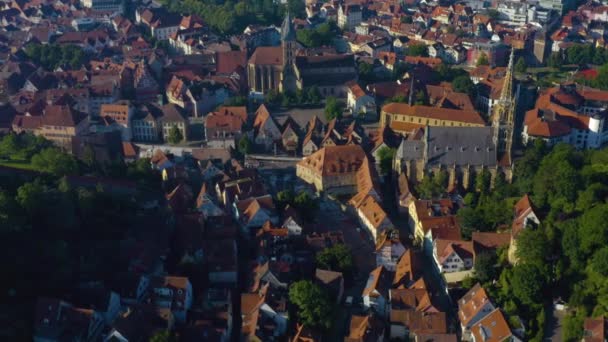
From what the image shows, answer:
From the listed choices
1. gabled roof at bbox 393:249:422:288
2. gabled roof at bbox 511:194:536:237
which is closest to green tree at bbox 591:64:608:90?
gabled roof at bbox 511:194:536:237

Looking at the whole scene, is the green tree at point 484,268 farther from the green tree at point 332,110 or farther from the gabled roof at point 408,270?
the green tree at point 332,110

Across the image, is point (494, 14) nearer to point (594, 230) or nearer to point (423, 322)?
point (594, 230)

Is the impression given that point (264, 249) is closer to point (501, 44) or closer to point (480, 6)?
point (501, 44)

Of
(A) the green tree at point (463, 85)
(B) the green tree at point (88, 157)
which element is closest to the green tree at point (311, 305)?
(B) the green tree at point (88, 157)

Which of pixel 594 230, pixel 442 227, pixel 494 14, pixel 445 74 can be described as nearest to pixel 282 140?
pixel 442 227

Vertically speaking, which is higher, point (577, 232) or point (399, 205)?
point (577, 232)

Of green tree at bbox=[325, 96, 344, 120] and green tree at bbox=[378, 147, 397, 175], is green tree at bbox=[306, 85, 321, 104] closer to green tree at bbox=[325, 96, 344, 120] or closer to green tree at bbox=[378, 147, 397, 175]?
green tree at bbox=[325, 96, 344, 120]

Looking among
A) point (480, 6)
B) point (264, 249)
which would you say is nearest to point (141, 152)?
point (264, 249)
